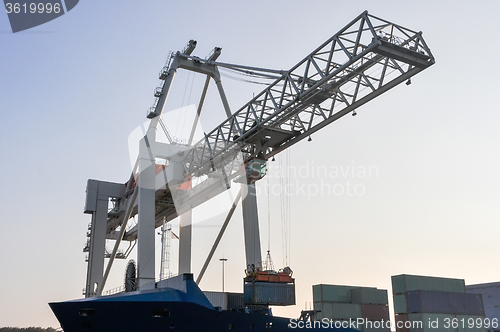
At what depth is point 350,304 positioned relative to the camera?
26828mm

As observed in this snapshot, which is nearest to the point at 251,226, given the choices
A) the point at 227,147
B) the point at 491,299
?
the point at 227,147

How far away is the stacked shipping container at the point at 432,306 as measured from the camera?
996 inches

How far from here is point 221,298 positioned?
21.3 meters

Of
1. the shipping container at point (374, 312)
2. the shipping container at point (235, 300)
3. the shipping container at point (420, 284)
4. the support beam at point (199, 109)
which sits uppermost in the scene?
the support beam at point (199, 109)

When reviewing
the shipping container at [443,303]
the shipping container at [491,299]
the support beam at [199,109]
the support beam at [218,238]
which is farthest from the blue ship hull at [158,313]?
the shipping container at [491,299]

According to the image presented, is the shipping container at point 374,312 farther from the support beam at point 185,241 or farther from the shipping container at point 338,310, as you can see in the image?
the support beam at point 185,241

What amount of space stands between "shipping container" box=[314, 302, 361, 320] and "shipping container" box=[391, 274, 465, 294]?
2831 millimetres

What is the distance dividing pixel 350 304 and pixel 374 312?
183cm

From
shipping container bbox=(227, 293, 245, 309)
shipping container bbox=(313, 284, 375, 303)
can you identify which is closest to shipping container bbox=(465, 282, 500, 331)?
shipping container bbox=(313, 284, 375, 303)

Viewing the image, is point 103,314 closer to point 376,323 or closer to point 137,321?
point 137,321

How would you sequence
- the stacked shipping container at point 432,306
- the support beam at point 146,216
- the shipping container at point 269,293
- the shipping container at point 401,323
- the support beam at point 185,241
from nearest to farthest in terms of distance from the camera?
the shipping container at point 269,293
the support beam at point 146,216
the stacked shipping container at point 432,306
the shipping container at point 401,323
the support beam at point 185,241

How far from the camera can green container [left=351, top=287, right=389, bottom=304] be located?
1077 inches

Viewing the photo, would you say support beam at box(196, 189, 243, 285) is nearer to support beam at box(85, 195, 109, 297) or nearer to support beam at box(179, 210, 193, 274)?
support beam at box(179, 210, 193, 274)

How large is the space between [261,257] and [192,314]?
310 inches
